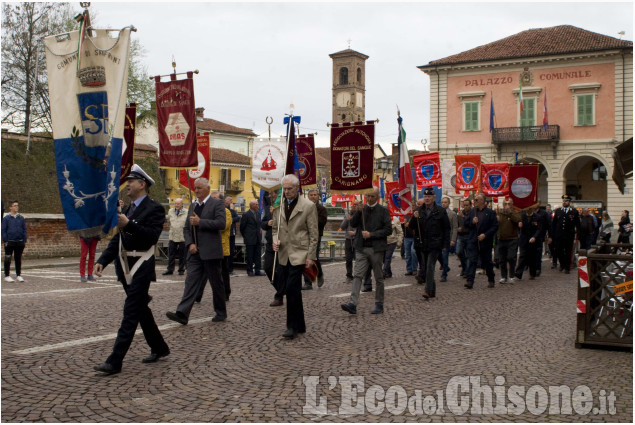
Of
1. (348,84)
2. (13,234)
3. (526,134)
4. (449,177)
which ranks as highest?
(348,84)

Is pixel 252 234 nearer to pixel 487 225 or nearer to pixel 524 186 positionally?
pixel 487 225

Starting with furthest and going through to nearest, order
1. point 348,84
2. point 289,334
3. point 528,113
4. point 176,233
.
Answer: point 348,84, point 528,113, point 176,233, point 289,334

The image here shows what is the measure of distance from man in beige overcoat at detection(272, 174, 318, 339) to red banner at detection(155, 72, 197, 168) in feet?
11.6

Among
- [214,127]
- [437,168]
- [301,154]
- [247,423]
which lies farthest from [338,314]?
[214,127]

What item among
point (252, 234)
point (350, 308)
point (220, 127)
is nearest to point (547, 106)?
point (252, 234)

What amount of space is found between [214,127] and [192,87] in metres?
72.5

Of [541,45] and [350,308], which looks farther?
[541,45]

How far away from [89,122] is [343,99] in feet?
363

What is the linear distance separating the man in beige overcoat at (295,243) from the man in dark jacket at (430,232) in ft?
13.4

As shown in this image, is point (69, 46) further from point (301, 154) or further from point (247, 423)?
point (301, 154)

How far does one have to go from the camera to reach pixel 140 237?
6.69m

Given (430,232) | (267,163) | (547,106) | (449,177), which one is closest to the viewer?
(430,232)

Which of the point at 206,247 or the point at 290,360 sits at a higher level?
the point at 206,247

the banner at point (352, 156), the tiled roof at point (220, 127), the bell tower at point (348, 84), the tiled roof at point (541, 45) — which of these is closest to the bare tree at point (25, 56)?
the tiled roof at point (541, 45)
